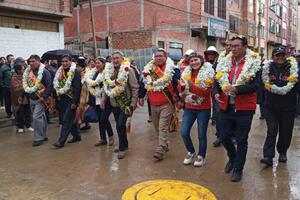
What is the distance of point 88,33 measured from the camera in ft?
92.0

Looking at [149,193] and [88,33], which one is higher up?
[88,33]

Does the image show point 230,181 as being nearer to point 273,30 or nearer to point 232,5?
point 232,5

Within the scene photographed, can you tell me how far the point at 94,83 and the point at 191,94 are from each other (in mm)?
2290

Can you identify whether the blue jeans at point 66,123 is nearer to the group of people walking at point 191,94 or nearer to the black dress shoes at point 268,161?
the group of people walking at point 191,94

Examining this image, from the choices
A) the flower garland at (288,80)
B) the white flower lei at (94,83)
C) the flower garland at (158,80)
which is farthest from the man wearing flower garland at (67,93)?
the flower garland at (288,80)

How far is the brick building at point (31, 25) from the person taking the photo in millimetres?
12430

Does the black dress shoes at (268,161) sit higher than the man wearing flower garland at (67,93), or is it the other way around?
the man wearing flower garland at (67,93)

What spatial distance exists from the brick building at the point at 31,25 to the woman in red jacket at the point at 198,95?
8.94m

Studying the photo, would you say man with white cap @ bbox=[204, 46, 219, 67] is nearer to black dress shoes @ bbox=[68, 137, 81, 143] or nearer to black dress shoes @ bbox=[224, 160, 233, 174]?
black dress shoes @ bbox=[224, 160, 233, 174]

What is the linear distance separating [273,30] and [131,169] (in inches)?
1773

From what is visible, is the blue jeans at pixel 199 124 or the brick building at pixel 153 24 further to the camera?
the brick building at pixel 153 24

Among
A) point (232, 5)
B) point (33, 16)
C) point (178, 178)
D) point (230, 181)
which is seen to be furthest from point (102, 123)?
point (232, 5)

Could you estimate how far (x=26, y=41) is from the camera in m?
13.2

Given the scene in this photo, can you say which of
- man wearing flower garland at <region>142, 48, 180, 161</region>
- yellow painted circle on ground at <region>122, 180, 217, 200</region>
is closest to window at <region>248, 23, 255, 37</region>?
man wearing flower garland at <region>142, 48, 180, 161</region>
